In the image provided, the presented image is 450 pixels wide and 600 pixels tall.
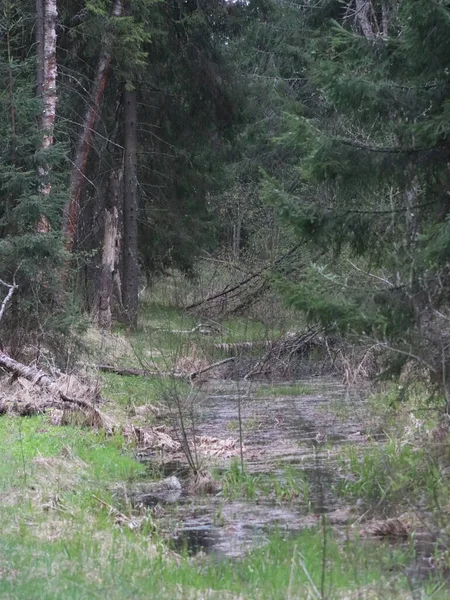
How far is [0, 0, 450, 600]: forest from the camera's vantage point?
702cm

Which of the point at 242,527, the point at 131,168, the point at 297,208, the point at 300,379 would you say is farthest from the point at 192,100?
the point at 242,527

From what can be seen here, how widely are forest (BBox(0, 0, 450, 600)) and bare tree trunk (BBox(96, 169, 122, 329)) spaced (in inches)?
4.4

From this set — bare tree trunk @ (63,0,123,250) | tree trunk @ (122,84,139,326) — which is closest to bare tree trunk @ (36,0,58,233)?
bare tree trunk @ (63,0,123,250)

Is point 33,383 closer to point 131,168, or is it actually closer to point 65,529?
point 65,529

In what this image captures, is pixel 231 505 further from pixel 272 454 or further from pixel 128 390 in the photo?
pixel 128 390

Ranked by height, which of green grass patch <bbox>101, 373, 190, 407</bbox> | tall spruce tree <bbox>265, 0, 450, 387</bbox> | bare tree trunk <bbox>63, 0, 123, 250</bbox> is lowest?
green grass patch <bbox>101, 373, 190, 407</bbox>

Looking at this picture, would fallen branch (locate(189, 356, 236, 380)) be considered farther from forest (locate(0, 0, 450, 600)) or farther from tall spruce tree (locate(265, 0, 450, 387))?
tall spruce tree (locate(265, 0, 450, 387))

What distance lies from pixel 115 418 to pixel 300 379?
5.95m

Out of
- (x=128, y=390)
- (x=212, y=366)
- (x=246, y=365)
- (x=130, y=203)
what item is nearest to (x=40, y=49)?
(x=212, y=366)

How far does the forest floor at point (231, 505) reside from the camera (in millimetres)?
6141

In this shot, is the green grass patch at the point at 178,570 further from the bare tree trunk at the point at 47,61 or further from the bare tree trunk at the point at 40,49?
the bare tree trunk at the point at 40,49

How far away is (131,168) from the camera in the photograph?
2528 cm

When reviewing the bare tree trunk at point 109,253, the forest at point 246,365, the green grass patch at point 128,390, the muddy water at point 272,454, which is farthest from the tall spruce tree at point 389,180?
the bare tree trunk at point 109,253

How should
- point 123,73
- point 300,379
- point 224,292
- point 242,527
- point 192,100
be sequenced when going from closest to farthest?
point 242,527 → point 300,379 → point 123,73 → point 224,292 → point 192,100
